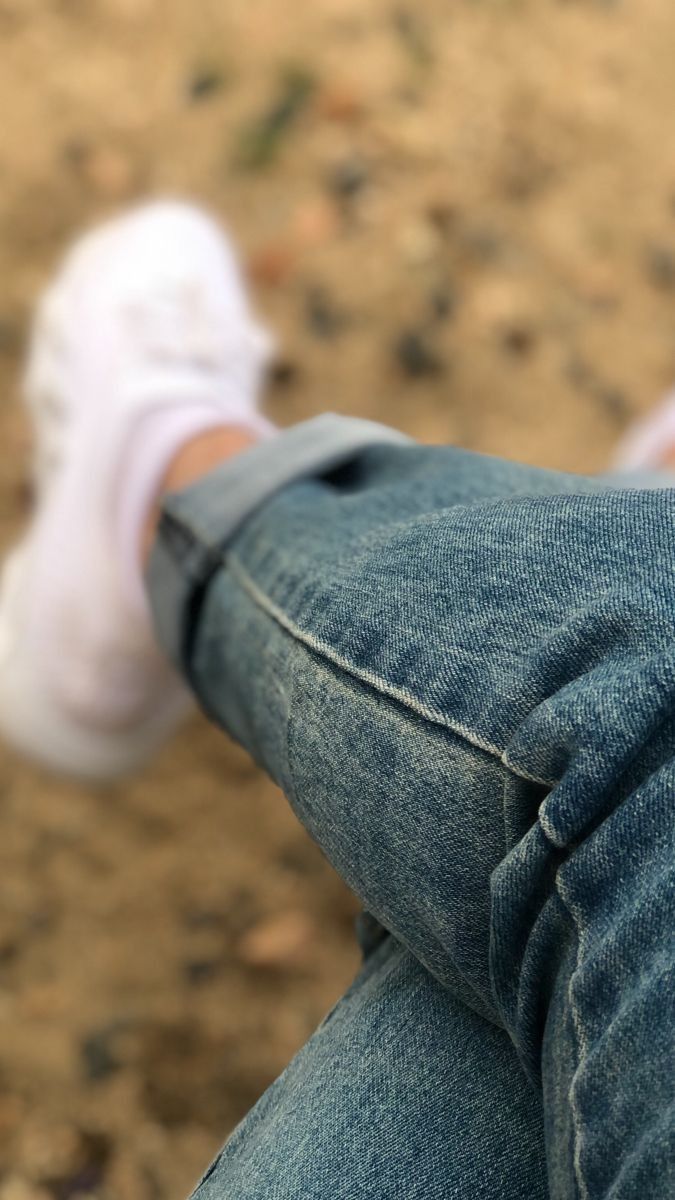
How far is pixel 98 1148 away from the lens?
0.84 meters

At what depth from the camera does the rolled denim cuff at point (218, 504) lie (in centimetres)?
64

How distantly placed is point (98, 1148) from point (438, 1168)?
0.52 m

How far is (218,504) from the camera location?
648mm

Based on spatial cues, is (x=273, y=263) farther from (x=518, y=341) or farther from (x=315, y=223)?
(x=518, y=341)

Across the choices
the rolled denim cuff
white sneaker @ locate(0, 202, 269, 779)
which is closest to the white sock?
white sneaker @ locate(0, 202, 269, 779)

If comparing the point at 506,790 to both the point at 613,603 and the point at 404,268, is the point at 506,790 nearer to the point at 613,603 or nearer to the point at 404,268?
the point at 613,603

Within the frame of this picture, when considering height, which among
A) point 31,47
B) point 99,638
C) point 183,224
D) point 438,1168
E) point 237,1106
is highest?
point 31,47

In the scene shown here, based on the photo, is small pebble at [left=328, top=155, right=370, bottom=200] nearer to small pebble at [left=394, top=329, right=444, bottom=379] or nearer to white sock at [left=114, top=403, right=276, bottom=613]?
small pebble at [left=394, top=329, right=444, bottom=379]

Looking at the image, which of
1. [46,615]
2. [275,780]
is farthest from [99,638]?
[275,780]

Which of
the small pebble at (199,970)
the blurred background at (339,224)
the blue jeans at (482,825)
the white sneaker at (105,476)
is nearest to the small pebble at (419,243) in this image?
the blurred background at (339,224)

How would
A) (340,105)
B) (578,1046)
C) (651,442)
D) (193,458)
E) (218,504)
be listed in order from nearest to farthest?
(578,1046) → (218,504) → (193,458) → (651,442) → (340,105)

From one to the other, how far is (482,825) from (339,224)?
3.10 feet

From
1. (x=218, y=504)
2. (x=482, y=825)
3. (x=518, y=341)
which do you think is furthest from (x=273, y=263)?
(x=482, y=825)

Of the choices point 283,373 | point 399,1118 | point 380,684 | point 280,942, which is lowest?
point 280,942
